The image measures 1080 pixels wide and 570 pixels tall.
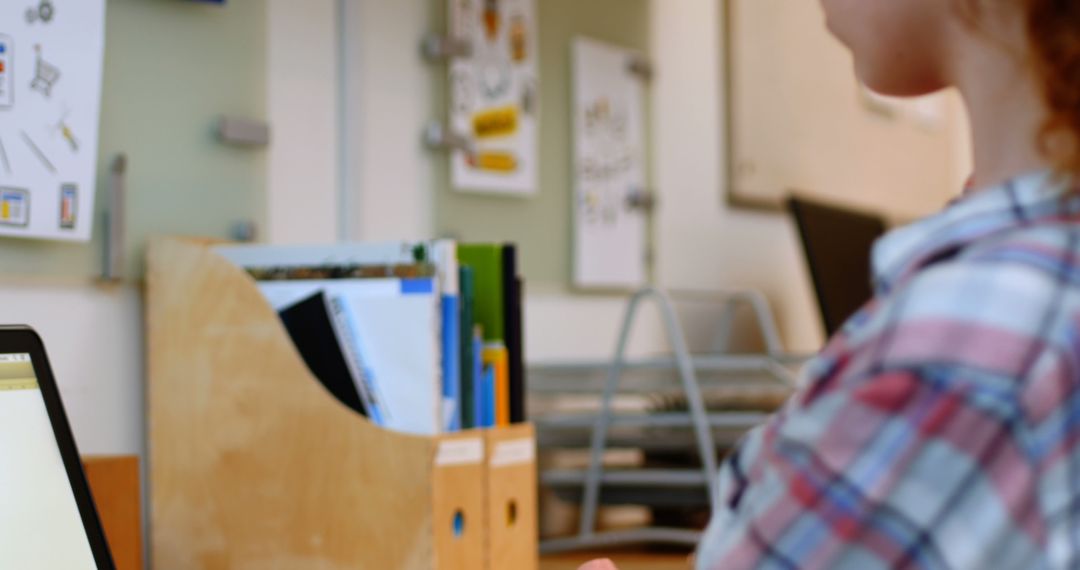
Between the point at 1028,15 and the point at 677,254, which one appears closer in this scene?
the point at 1028,15

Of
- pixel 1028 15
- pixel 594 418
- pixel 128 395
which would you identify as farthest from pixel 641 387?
pixel 1028 15

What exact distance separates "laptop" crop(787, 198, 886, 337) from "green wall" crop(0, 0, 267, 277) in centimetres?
104

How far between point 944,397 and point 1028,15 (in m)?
0.16

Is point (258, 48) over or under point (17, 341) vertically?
over

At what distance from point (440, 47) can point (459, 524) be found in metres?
0.81

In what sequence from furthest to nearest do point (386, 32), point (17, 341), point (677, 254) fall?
point (677, 254) < point (386, 32) < point (17, 341)

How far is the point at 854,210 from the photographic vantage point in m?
2.47

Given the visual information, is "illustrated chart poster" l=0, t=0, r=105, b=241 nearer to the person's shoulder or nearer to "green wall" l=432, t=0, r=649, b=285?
"green wall" l=432, t=0, r=649, b=285

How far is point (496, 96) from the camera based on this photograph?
71.7 inches

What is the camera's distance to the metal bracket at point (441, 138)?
1710 mm

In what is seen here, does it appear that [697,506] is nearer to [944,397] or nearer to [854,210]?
[854,210]

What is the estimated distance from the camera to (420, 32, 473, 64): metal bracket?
5.62ft

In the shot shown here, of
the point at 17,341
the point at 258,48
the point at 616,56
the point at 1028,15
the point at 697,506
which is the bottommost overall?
the point at 697,506

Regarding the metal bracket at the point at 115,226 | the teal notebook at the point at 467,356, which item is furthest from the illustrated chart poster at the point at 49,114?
the teal notebook at the point at 467,356
